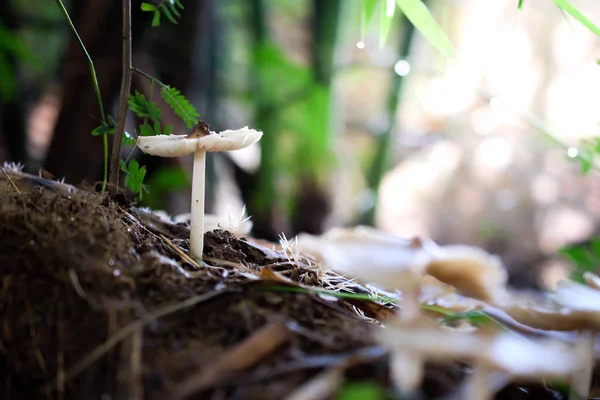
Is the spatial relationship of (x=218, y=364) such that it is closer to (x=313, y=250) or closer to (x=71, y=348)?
(x=71, y=348)

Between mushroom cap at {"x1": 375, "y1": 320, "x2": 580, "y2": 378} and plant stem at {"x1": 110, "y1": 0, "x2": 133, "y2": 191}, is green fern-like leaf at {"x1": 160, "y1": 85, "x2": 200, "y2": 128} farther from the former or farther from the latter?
mushroom cap at {"x1": 375, "y1": 320, "x2": 580, "y2": 378}

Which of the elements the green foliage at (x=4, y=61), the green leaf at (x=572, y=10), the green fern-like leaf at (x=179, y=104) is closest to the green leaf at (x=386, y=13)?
the green leaf at (x=572, y=10)

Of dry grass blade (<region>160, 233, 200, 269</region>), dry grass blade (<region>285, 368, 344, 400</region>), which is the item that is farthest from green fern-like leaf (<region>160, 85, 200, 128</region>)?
dry grass blade (<region>285, 368, 344, 400</region>)

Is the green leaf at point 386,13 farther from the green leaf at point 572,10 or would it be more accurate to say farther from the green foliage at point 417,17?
the green leaf at point 572,10

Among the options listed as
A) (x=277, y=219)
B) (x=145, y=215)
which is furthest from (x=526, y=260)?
(x=145, y=215)

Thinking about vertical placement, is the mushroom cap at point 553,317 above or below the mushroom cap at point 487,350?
below
